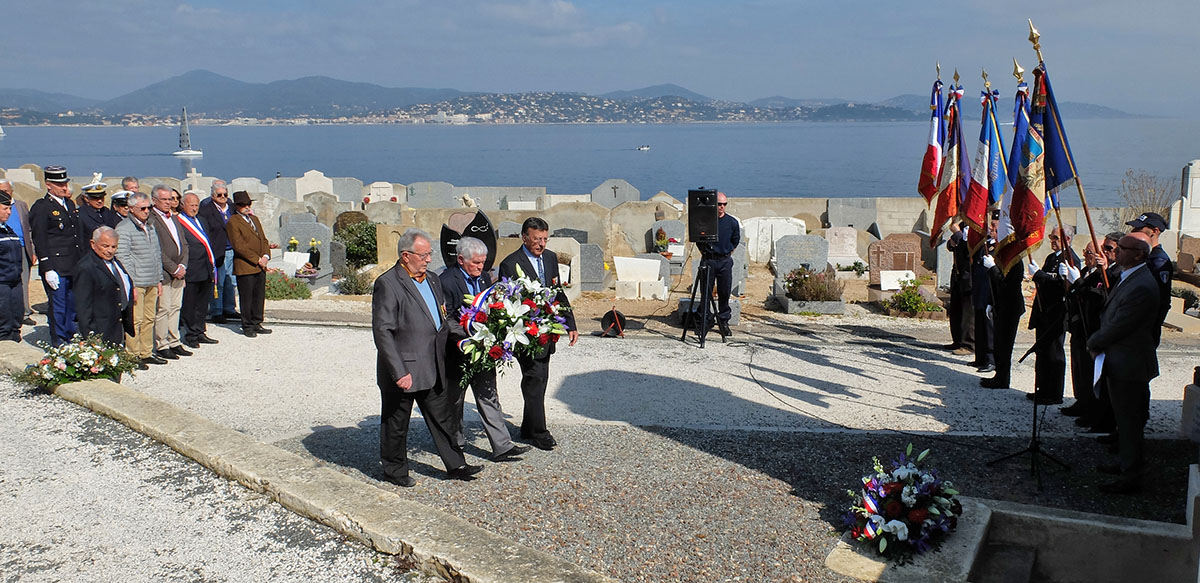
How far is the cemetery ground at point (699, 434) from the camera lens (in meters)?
5.43

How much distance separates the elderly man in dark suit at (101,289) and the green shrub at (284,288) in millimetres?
5780

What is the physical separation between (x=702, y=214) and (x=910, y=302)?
4.08 meters

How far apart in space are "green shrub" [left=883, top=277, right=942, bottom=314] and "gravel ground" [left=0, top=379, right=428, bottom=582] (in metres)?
10.3

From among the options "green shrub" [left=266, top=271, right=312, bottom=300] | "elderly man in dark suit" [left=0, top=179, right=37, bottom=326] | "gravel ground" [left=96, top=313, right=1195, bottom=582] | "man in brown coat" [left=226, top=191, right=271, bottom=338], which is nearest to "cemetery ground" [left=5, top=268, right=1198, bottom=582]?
"gravel ground" [left=96, top=313, right=1195, bottom=582]

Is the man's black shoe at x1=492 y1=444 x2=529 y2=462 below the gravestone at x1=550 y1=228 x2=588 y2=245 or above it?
below

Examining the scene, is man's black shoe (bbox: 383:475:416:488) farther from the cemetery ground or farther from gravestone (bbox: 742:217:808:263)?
gravestone (bbox: 742:217:808:263)

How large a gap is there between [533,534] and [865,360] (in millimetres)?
5989

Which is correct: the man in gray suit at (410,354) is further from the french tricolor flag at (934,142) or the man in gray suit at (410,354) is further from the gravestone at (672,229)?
the gravestone at (672,229)

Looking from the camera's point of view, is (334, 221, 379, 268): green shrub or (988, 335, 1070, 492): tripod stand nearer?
(988, 335, 1070, 492): tripod stand

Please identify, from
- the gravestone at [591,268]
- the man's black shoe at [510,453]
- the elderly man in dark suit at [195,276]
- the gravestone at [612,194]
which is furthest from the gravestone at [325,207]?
the man's black shoe at [510,453]

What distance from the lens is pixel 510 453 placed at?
6.70 meters

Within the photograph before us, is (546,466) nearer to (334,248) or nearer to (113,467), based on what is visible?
(113,467)

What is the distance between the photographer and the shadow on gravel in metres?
6.04

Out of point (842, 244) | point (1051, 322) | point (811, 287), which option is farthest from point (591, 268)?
point (1051, 322)
